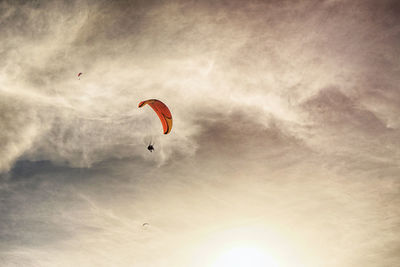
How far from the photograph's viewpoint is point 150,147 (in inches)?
1832

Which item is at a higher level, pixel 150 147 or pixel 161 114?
pixel 161 114

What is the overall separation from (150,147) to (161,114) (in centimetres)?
581

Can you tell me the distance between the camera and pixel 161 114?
47.9m
